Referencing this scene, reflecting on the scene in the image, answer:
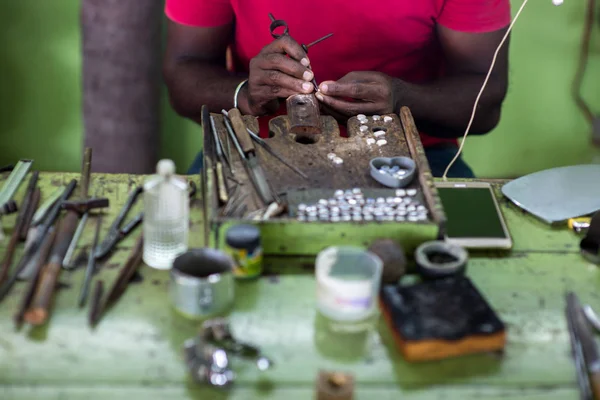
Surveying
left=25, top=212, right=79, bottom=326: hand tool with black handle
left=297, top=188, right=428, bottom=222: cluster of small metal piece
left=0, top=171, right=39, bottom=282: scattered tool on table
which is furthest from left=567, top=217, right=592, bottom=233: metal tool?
left=0, top=171, right=39, bottom=282: scattered tool on table

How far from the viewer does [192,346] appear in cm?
122

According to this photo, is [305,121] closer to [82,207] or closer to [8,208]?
[82,207]

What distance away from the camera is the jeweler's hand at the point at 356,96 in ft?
6.42

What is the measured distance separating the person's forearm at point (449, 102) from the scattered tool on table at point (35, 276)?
109cm

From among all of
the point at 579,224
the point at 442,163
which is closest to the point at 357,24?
the point at 442,163

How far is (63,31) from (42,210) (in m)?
1.55

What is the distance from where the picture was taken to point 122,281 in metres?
1.41

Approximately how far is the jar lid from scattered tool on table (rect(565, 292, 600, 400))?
1.97 ft

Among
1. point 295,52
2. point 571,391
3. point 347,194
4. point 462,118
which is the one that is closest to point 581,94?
point 462,118

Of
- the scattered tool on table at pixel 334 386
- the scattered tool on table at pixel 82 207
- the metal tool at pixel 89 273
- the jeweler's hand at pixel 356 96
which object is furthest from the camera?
the jeweler's hand at pixel 356 96

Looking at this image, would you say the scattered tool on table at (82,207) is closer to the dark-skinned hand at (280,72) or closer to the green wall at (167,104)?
the dark-skinned hand at (280,72)

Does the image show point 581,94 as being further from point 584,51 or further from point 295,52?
point 295,52

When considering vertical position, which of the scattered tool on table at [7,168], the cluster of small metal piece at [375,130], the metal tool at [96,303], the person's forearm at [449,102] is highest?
the cluster of small metal piece at [375,130]

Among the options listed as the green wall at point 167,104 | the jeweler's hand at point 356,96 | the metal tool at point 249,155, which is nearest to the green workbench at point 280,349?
the metal tool at point 249,155
